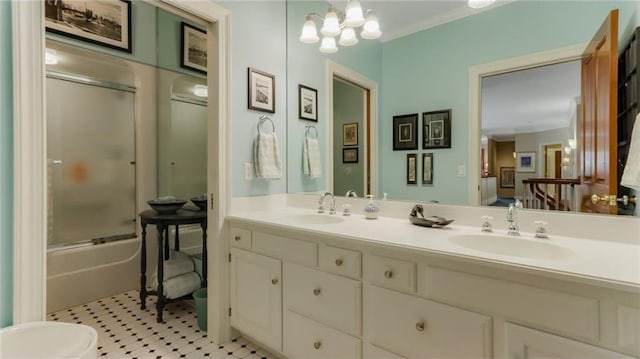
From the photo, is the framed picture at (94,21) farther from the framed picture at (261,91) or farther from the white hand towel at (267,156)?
the white hand towel at (267,156)

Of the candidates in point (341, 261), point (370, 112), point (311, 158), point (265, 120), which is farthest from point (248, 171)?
point (341, 261)

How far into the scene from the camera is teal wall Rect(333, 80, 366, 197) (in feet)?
7.12

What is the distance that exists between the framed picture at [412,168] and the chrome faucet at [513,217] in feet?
1.73

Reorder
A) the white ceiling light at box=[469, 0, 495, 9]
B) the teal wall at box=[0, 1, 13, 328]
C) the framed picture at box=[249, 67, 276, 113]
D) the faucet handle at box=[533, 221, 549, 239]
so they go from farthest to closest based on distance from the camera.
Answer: the framed picture at box=[249, 67, 276, 113] < the white ceiling light at box=[469, 0, 495, 9] < the faucet handle at box=[533, 221, 549, 239] < the teal wall at box=[0, 1, 13, 328]

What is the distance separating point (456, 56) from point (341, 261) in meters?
1.29

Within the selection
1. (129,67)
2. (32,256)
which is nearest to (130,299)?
(32,256)

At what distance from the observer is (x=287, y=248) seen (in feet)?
5.42

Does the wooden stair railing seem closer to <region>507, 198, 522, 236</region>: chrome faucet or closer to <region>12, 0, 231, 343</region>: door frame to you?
<region>507, 198, 522, 236</region>: chrome faucet

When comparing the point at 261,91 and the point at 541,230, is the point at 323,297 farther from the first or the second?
the point at 261,91

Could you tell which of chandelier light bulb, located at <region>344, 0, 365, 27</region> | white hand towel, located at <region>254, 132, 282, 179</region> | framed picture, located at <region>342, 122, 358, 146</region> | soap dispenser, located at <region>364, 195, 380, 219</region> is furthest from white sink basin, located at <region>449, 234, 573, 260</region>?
chandelier light bulb, located at <region>344, 0, 365, 27</region>

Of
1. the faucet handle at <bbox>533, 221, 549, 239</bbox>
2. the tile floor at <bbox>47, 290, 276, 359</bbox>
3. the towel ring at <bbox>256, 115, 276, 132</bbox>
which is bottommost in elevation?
the tile floor at <bbox>47, 290, 276, 359</bbox>

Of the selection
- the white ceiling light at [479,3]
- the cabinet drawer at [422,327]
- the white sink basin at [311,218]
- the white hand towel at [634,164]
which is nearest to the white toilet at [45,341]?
the cabinet drawer at [422,327]

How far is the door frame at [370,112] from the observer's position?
6.76 feet

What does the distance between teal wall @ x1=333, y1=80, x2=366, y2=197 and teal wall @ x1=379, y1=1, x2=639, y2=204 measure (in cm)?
19
